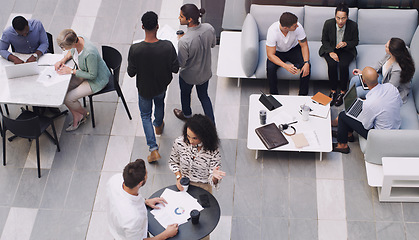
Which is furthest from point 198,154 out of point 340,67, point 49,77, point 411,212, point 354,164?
point 340,67

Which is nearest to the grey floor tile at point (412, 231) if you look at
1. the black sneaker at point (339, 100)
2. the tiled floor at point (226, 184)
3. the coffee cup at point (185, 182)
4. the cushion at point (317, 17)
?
the tiled floor at point (226, 184)

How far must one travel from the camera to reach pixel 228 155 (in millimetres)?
6016

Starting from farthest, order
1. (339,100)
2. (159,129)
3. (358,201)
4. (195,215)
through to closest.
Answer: (339,100), (159,129), (358,201), (195,215)

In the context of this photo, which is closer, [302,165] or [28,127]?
[28,127]

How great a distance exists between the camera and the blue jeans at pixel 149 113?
566cm

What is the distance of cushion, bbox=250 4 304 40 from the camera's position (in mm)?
6750

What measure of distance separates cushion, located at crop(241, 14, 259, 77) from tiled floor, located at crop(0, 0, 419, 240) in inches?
13.5

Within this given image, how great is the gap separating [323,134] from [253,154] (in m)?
0.82

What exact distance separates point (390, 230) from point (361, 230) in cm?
29

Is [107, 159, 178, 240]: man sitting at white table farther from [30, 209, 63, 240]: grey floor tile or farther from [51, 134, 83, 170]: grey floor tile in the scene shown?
[51, 134, 83, 170]: grey floor tile

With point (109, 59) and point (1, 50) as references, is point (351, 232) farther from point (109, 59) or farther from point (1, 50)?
point (1, 50)

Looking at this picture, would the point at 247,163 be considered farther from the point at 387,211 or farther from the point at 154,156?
the point at 387,211

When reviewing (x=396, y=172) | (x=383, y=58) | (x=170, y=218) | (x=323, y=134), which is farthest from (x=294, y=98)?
(x=170, y=218)

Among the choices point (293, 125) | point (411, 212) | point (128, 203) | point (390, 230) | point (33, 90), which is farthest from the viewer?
point (293, 125)
